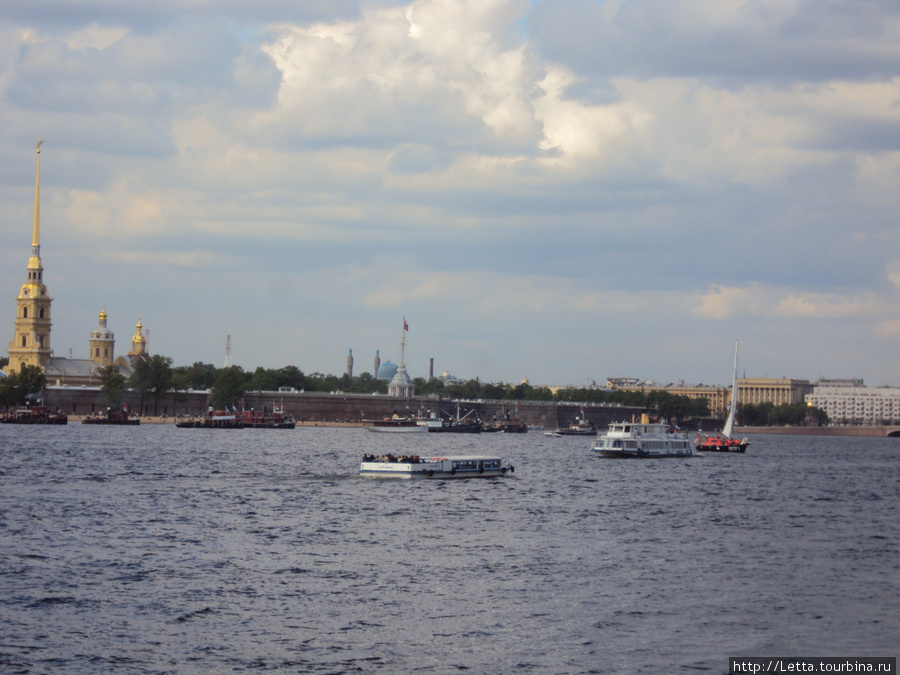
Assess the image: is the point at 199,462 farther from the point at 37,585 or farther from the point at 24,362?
the point at 24,362

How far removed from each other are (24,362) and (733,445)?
400 feet

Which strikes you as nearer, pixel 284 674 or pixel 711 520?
pixel 284 674

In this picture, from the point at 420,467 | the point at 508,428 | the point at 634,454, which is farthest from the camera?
the point at 508,428

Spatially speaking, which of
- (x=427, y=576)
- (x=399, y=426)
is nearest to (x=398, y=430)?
(x=399, y=426)

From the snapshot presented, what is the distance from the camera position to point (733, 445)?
115375mm

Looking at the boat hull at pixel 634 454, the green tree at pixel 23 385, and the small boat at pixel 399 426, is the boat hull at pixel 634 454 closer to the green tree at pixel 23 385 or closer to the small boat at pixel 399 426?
the small boat at pixel 399 426

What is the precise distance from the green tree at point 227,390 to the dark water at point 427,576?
120072 millimetres

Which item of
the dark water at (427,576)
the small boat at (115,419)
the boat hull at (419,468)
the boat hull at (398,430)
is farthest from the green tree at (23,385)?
the boat hull at (419,468)

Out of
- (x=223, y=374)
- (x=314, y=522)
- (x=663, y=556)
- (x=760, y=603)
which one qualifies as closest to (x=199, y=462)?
(x=314, y=522)

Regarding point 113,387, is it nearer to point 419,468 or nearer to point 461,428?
point 461,428

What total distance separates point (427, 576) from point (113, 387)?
148m

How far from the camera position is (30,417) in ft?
500

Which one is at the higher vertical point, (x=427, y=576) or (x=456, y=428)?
(x=427, y=576)

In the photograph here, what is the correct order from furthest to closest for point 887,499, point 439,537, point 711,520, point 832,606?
point 887,499
point 711,520
point 439,537
point 832,606
